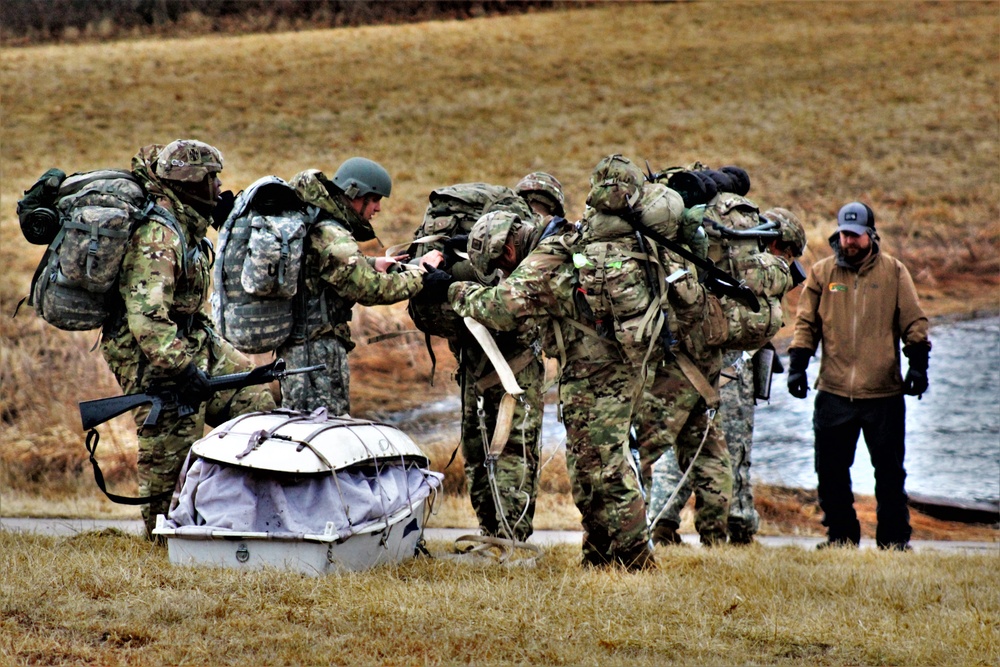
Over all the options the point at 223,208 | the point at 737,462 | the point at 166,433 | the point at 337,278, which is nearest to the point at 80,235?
the point at 166,433

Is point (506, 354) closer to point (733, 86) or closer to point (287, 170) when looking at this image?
point (287, 170)

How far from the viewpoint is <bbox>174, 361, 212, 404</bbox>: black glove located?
5871 millimetres

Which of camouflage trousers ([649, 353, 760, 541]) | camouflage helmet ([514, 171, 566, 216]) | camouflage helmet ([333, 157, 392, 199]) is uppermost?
camouflage helmet ([333, 157, 392, 199])

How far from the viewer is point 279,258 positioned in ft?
20.5

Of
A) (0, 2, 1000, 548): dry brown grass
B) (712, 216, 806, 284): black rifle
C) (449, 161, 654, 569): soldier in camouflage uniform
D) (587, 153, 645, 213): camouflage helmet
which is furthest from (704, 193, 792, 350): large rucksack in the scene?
(0, 2, 1000, 548): dry brown grass

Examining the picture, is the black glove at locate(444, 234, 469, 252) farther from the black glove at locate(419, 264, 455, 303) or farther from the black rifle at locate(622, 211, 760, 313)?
the black rifle at locate(622, 211, 760, 313)

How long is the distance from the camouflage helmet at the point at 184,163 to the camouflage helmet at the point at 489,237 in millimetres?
1521

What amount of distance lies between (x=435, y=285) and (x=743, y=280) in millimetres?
1896

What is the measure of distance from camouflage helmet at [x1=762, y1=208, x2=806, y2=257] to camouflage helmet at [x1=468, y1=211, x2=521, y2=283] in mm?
2173

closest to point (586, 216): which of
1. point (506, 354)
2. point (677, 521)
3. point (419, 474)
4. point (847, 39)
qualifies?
point (506, 354)

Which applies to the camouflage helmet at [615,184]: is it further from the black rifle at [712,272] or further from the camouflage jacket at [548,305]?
the camouflage jacket at [548,305]

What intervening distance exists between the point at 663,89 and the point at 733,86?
228 cm

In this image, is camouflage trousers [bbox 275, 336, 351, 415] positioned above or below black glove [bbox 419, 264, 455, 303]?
below

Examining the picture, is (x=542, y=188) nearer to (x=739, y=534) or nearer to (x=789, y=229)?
(x=789, y=229)
